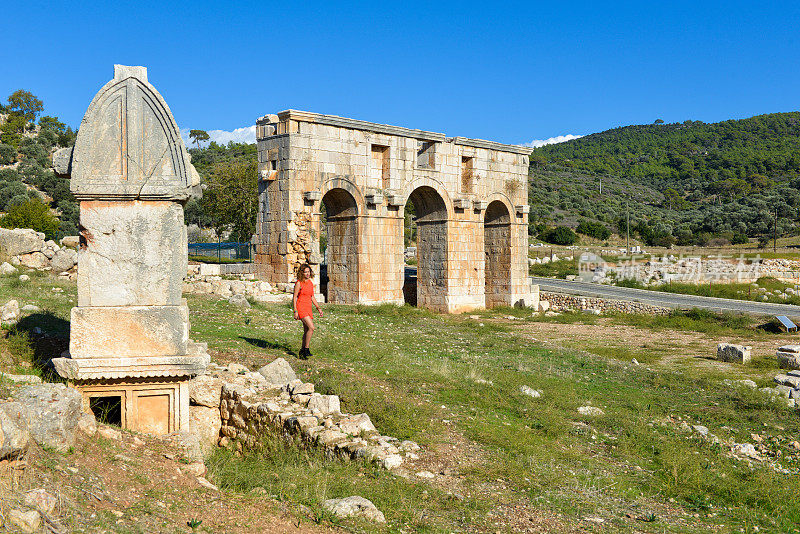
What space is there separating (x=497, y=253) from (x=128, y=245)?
18539mm

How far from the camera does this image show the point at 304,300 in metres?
9.31

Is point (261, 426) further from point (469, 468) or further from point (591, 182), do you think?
point (591, 182)

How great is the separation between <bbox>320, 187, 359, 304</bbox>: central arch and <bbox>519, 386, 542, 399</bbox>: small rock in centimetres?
975

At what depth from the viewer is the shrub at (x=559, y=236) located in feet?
153

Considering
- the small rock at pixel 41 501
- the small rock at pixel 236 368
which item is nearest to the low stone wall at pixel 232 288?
the small rock at pixel 236 368

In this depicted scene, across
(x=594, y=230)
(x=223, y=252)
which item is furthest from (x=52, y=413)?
(x=594, y=230)

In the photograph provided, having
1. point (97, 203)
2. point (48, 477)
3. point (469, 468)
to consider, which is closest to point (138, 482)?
point (48, 477)

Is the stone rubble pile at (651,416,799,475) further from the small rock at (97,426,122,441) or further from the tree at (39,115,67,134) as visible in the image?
the tree at (39,115,67,134)

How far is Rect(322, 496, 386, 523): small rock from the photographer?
14.8 ft

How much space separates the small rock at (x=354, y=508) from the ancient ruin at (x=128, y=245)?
176 cm

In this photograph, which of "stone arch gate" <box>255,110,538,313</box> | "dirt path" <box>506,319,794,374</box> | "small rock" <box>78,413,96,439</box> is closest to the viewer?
"small rock" <box>78,413,96,439</box>

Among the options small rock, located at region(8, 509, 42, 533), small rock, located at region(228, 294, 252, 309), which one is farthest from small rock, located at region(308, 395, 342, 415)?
small rock, located at region(228, 294, 252, 309)

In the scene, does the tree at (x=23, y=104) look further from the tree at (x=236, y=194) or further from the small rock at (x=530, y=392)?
the small rock at (x=530, y=392)

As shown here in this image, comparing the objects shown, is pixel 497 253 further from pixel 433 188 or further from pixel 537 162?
pixel 537 162
